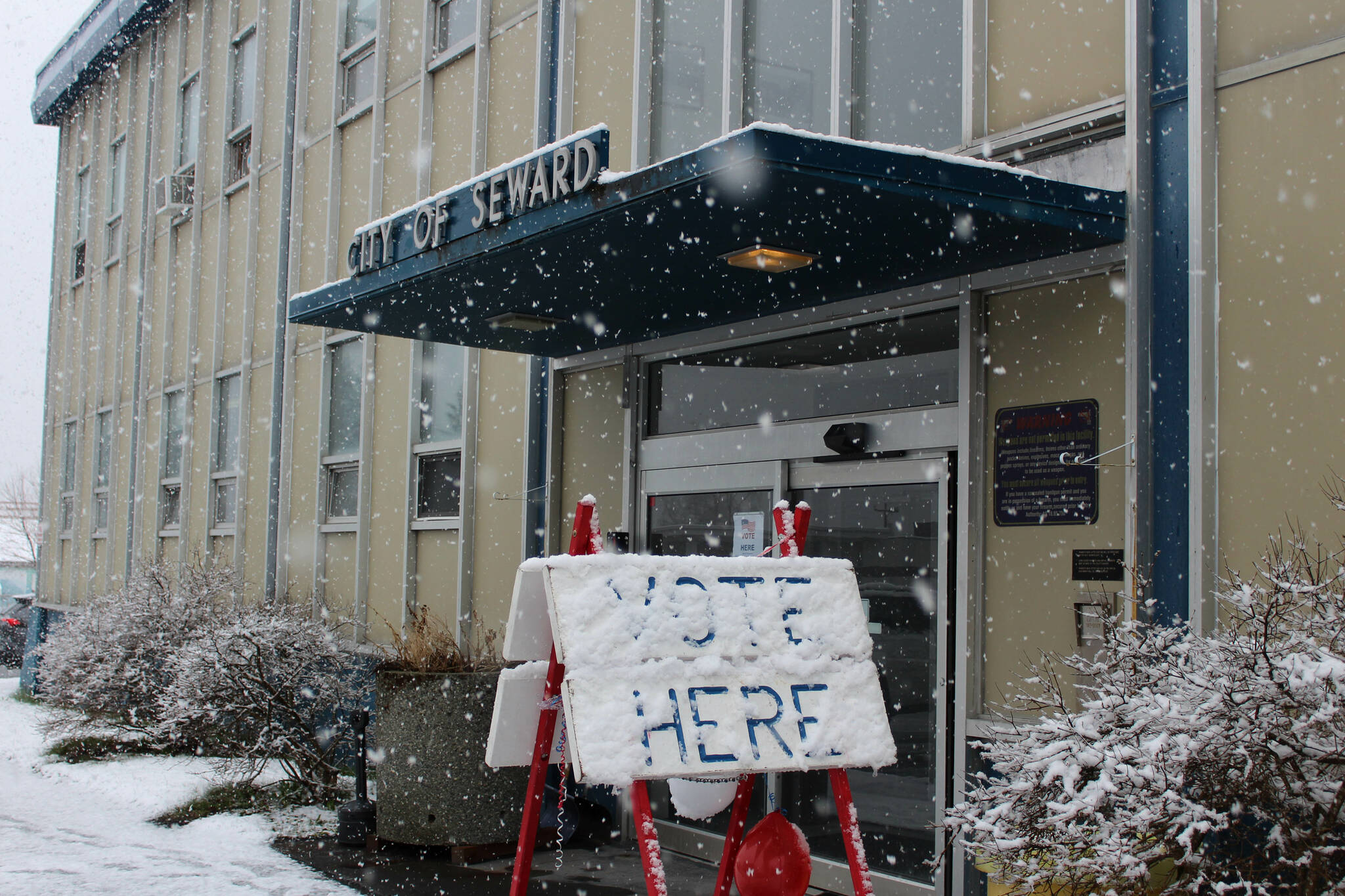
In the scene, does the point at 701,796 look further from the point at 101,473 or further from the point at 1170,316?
the point at 101,473

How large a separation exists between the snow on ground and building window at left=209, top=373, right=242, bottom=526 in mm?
3497

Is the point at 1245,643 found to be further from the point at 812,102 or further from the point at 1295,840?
the point at 812,102

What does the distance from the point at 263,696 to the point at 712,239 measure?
17.2 feet

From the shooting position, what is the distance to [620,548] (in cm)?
694

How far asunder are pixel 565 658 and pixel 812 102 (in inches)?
155

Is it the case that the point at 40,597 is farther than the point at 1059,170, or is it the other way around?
the point at 40,597

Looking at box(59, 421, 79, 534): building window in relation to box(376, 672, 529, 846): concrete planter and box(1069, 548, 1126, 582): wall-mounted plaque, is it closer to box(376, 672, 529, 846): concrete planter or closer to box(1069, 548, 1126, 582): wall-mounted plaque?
box(376, 672, 529, 846): concrete planter

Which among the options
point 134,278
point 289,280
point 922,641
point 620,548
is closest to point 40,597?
point 134,278

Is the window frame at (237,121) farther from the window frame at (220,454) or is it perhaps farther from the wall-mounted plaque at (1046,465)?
the wall-mounted plaque at (1046,465)

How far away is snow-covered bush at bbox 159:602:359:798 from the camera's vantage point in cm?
873

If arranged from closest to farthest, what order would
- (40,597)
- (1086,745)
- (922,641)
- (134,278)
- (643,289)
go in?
1. (1086,745)
2. (922,641)
3. (643,289)
4. (134,278)
5. (40,597)

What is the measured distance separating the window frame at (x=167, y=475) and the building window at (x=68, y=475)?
14.1 ft

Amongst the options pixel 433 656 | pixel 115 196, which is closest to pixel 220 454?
pixel 115 196

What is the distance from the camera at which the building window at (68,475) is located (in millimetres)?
19172
